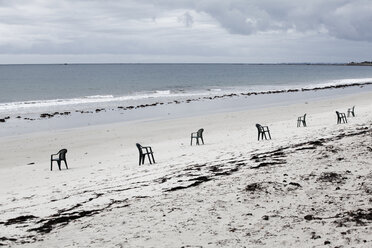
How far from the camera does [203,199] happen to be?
7.80 metres

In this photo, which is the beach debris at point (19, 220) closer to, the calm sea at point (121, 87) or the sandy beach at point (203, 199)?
the sandy beach at point (203, 199)

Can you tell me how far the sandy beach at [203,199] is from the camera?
20.3 ft

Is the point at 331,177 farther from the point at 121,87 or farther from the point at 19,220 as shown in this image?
the point at 121,87

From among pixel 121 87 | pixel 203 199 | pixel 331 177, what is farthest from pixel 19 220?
pixel 121 87

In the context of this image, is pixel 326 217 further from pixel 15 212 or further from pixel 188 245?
pixel 15 212

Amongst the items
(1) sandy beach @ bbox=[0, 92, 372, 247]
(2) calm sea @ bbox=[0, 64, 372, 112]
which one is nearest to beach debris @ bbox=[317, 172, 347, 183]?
(1) sandy beach @ bbox=[0, 92, 372, 247]

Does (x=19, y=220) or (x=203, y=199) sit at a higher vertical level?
(x=203, y=199)

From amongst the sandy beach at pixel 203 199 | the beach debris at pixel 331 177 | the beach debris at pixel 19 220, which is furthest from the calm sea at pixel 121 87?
the beach debris at pixel 331 177

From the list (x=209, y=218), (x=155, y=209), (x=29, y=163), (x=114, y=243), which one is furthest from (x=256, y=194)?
(x=29, y=163)

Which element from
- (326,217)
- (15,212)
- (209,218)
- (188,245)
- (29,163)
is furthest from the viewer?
(29,163)

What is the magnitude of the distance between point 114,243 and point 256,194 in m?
2.81

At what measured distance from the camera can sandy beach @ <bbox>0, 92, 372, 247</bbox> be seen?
243 inches

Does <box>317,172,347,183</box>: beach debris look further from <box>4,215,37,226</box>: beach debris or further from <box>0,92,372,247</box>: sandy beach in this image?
<box>4,215,37,226</box>: beach debris

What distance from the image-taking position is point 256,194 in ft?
25.4
